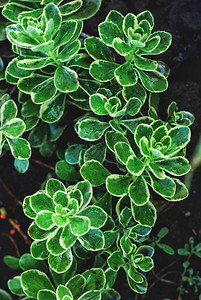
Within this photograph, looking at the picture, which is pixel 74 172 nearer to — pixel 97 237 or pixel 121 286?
pixel 97 237

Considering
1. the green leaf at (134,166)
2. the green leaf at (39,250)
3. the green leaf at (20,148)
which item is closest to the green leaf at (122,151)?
the green leaf at (134,166)

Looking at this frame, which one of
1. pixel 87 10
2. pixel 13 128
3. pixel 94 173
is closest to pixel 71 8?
pixel 87 10

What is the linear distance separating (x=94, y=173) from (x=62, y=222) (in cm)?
25

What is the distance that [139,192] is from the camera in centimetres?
117

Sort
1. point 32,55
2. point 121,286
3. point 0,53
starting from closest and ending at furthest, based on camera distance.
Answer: point 32,55
point 0,53
point 121,286

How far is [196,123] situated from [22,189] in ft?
3.67

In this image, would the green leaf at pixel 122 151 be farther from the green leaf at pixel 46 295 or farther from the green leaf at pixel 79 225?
the green leaf at pixel 46 295

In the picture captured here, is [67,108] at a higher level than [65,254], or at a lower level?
higher

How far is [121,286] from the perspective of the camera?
1.79 meters

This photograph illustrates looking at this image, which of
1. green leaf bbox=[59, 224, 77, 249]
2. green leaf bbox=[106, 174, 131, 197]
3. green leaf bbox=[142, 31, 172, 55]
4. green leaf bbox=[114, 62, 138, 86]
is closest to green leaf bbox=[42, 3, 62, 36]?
green leaf bbox=[114, 62, 138, 86]

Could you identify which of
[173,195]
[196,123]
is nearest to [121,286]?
[173,195]

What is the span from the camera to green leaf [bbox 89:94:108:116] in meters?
1.20

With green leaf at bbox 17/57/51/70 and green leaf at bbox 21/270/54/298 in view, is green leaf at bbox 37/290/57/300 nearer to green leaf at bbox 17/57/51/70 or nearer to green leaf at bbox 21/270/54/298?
green leaf at bbox 21/270/54/298

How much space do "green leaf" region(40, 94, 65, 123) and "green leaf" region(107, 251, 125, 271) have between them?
23.7 inches
